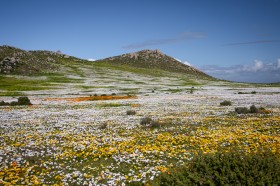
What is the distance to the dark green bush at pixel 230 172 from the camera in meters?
6.02

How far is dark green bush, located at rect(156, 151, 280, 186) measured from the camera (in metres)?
6.02

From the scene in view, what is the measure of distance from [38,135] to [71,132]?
227 cm

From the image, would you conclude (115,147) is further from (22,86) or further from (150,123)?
(22,86)

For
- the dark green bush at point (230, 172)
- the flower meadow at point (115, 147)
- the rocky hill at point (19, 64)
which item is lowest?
the flower meadow at point (115, 147)

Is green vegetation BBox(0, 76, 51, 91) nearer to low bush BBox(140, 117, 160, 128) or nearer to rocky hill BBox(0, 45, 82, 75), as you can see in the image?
rocky hill BBox(0, 45, 82, 75)

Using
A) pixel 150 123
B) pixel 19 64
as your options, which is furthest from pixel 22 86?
pixel 150 123

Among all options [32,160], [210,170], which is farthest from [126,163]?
[210,170]

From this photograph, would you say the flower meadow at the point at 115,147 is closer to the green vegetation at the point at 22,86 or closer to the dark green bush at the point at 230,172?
the dark green bush at the point at 230,172

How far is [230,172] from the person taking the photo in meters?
6.25

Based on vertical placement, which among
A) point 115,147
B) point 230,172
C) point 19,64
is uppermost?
point 19,64

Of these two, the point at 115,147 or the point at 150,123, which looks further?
the point at 150,123

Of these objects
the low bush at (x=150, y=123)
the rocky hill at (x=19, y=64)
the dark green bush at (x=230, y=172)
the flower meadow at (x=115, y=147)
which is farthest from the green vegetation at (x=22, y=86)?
the dark green bush at (x=230, y=172)

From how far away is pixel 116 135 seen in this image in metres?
18.0

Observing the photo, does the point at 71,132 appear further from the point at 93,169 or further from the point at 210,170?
the point at 210,170
